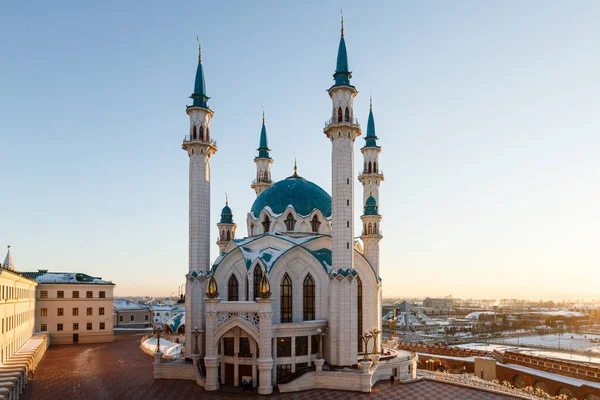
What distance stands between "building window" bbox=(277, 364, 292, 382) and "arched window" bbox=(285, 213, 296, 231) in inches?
468

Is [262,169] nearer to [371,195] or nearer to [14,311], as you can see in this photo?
[371,195]

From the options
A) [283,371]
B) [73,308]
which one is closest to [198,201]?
[283,371]

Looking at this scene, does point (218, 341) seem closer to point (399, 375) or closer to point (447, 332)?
point (399, 375)

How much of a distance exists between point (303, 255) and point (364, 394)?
1039 cm

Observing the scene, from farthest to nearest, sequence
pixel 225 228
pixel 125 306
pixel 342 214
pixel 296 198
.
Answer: pixel 125 306 < pixel 225 228 < pixel 296 198 < pixel 342 214

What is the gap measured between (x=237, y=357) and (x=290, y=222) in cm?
1245

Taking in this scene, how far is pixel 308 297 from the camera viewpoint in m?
33.1

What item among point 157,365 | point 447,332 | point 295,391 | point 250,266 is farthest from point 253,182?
point 447,332

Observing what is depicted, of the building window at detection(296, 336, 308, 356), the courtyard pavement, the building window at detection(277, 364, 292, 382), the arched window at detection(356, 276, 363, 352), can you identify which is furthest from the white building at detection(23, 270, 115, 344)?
the arched window at detection(356, 276, 363, 352)

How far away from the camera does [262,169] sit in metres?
50.2

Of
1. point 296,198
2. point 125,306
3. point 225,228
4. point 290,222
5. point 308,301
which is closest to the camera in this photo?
point 308,301

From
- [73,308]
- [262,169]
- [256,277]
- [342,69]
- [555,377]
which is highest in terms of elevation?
[342,69]

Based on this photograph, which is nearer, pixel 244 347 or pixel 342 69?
pixel 244 347

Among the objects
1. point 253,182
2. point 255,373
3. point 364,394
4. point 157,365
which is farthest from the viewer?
point 253,182
